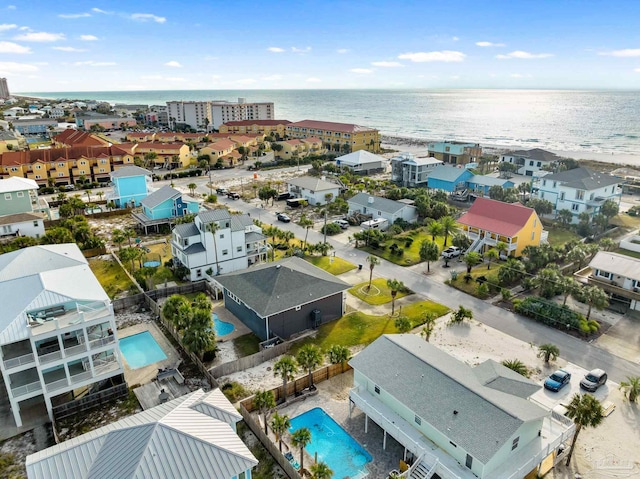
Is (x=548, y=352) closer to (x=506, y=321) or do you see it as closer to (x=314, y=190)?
(x=506, y=321)

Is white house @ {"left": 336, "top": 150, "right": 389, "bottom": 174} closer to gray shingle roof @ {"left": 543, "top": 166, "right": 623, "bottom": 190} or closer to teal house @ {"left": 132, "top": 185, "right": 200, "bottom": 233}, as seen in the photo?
gray shingle roof @ {"left": 543, "top": 166, "right": 623, "bottom": 190}

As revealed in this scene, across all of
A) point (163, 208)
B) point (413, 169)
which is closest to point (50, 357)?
point (163, 208)

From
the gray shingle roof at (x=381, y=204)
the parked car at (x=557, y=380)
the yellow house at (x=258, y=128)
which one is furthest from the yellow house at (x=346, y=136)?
the parked car at (x=557, y=380)

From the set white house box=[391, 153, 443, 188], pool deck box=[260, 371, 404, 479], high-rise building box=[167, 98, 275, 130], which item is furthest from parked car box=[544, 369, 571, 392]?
high-rise building box=[167, 98, 275, 130]

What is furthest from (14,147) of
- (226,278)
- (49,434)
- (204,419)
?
(204,419)

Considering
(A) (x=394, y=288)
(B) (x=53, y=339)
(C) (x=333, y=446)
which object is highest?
(B) (x=53, y=339)

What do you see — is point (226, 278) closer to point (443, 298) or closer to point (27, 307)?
point (27, 307)
